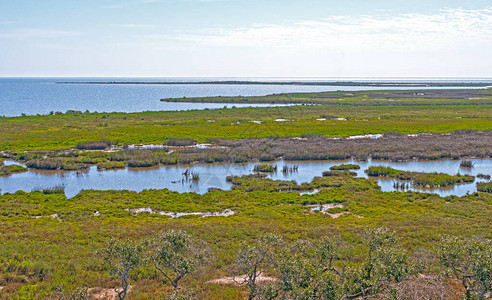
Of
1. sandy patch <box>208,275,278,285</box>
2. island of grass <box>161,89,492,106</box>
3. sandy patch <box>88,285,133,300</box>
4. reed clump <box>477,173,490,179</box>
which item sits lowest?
reed clump <box>477,173,490,179</box>

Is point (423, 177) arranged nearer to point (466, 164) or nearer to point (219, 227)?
point (466, 164)

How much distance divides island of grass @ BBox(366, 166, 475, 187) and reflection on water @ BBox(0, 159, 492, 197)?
0.88 m

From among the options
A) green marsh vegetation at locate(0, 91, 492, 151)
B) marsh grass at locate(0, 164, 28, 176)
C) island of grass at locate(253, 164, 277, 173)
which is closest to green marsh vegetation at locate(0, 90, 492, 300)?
green marsh vegetation at locate(0, 91, 492, 151)

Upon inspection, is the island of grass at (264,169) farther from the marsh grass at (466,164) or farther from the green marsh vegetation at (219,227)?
the marsh grass at (466,164)

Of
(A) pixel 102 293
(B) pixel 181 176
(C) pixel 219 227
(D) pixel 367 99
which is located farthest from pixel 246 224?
(D) pixel 367 99

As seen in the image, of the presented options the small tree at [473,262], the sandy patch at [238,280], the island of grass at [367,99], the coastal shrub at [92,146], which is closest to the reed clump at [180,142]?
the coastal shrub at [92,146]

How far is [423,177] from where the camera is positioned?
3891 cm

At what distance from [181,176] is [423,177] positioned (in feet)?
85.7

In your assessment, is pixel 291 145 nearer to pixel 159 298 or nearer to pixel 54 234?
pixel 54 234

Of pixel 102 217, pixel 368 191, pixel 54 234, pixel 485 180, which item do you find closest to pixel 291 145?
pixel 368 191

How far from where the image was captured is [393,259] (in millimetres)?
13164

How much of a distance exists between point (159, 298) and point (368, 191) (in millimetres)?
24801

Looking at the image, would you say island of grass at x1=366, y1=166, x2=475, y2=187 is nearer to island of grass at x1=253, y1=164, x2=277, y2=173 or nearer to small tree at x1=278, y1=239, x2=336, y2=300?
island of grass at x1=253, y1=164, x2=277, y2=173

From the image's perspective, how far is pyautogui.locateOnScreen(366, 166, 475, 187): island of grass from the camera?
1483 inches
